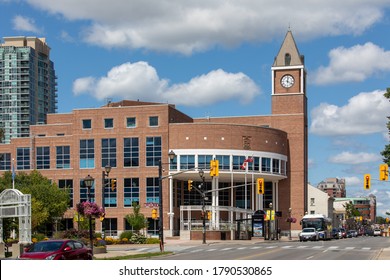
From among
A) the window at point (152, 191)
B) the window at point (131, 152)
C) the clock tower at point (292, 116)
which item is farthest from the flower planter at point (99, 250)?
the clock tower at point (292, 116)

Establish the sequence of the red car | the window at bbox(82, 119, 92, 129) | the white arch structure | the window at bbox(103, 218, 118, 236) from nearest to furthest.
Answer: the red car, the white arch structure, the window at bbox(103, 218, 118, 236), the window at bbox(82, 119, 92, 129)

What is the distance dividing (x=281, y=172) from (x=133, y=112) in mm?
26641

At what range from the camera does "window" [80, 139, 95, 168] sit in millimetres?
100438

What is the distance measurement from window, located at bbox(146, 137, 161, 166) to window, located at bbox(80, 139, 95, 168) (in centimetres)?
859

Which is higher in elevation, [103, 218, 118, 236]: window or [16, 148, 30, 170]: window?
[16, 148, 30, 170]: window

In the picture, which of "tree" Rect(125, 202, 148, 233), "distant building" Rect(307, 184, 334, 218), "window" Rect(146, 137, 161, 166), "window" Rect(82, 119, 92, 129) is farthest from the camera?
"distant building" Rect(307, 184, 334, 218)

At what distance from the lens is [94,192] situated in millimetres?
100188

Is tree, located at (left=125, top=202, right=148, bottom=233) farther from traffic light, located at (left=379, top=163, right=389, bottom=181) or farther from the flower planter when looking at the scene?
traffic light, located at (left=379, top=163, right=389, bottom=181)

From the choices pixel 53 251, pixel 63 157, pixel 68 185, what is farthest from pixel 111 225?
pixel 53 251

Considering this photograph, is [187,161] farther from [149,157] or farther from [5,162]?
[5,162]

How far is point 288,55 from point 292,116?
1243cm

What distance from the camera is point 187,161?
320 feet

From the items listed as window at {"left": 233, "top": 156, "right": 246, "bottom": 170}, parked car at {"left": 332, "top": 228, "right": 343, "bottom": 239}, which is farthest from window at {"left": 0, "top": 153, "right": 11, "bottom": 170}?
parked car at {"left": 332, "top": 228, "right": 343, "bottom": 239}
